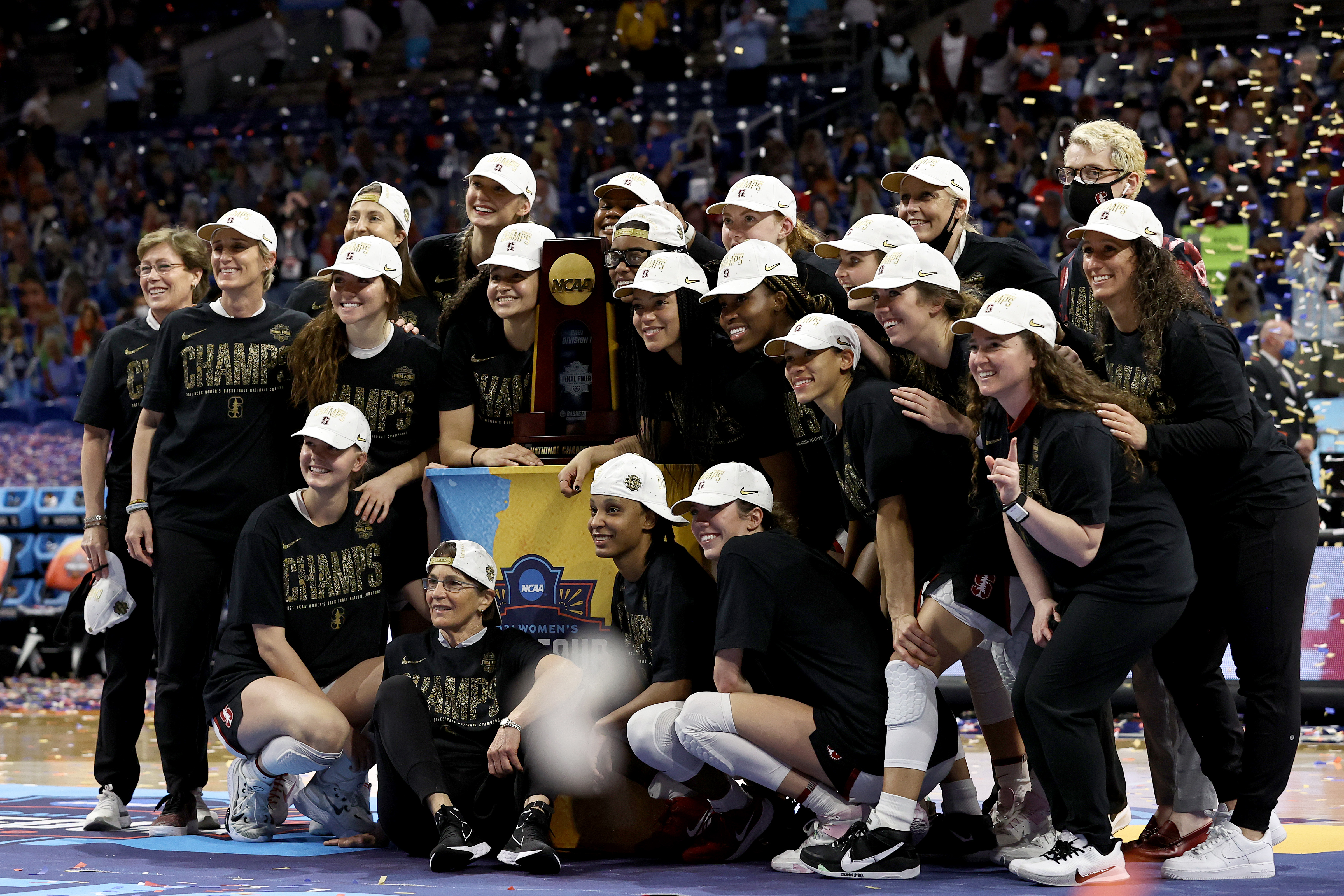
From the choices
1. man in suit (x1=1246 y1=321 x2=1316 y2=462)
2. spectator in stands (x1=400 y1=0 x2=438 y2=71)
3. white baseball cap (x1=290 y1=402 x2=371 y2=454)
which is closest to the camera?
white baseball cap (x1=290 y1=402 x2=371 y2=454)

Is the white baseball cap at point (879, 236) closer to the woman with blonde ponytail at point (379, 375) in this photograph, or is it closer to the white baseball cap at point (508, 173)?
the white baseball cap at point (508, 173)

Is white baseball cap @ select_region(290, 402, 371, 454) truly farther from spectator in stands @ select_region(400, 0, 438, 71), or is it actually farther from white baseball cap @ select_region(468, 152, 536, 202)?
spectator in stands @ select_region(400, 0, 438, 71)

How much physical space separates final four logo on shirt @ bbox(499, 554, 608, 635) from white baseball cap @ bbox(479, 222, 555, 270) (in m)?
1.00

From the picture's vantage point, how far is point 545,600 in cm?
495

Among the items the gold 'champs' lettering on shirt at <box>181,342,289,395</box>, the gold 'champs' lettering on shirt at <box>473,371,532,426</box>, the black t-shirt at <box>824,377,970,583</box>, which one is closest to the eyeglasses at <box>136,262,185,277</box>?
the gold 'champs' lettering on shirt at <box>181,342,289,395</box>

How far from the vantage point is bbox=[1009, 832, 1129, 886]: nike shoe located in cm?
397

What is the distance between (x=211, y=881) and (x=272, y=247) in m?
2.37

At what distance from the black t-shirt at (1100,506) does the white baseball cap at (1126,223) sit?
1.94ft

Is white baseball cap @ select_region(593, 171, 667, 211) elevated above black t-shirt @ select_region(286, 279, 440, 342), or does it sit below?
above

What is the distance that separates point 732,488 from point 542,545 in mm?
746

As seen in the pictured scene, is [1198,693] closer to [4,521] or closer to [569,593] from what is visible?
[569,593]

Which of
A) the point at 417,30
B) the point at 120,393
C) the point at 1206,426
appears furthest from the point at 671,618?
the point at 417,30

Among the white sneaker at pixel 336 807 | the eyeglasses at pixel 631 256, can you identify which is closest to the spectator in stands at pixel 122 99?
the eyeglasses at pixel 631 256

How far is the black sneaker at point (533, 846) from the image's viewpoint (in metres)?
4.31
